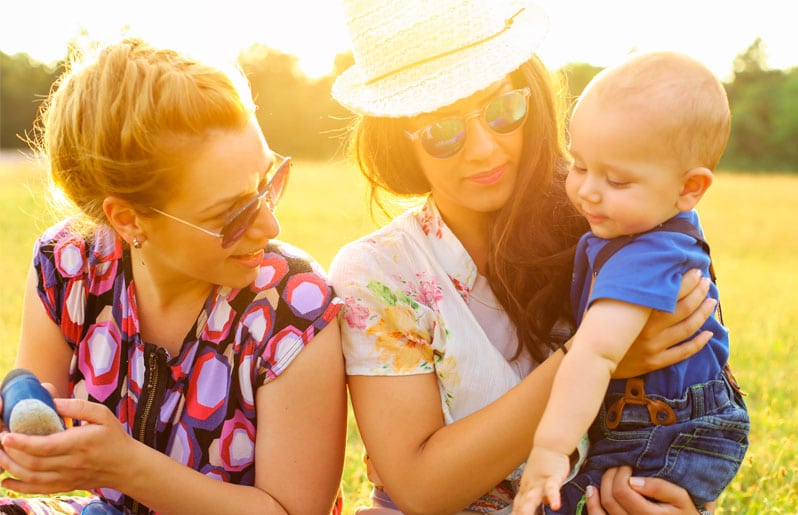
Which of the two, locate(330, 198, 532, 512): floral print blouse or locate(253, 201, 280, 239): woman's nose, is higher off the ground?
locate(253, 201, 280, 239): woman's nose

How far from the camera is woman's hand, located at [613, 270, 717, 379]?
2.40m

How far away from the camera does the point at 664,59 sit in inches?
92.4

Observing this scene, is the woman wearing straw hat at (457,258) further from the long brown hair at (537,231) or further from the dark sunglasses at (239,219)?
the dark sunglasses at (239,219)

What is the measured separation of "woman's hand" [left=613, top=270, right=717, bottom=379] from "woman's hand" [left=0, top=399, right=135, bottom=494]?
4.54 ft

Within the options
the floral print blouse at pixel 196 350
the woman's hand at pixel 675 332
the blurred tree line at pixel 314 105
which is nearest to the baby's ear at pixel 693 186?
the woman's hand at pixel 675 332

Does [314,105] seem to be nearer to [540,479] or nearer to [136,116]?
[136,116]

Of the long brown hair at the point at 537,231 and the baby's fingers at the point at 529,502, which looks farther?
the long brown hair at the point at 537,231

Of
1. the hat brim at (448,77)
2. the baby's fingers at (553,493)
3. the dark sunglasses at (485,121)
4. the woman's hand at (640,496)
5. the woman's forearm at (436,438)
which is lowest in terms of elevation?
the woman's hand at (640,496)

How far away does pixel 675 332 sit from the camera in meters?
2.41

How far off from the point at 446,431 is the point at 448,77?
1.08m

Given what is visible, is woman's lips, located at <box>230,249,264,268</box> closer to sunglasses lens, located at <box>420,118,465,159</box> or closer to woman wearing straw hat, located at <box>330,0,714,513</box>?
woman wearing straw hat, located at <box>330,0,714,513</box>

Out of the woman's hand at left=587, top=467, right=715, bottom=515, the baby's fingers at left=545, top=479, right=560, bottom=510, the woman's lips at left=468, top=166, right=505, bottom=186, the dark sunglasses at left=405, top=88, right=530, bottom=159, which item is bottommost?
the woman's hand at left=587, top=467, right=715, bottom=515

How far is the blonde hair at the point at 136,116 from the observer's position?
8.25 feet

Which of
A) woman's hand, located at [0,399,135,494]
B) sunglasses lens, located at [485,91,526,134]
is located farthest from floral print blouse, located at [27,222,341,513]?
sunglasses lens, located at [485,91,526,134]
